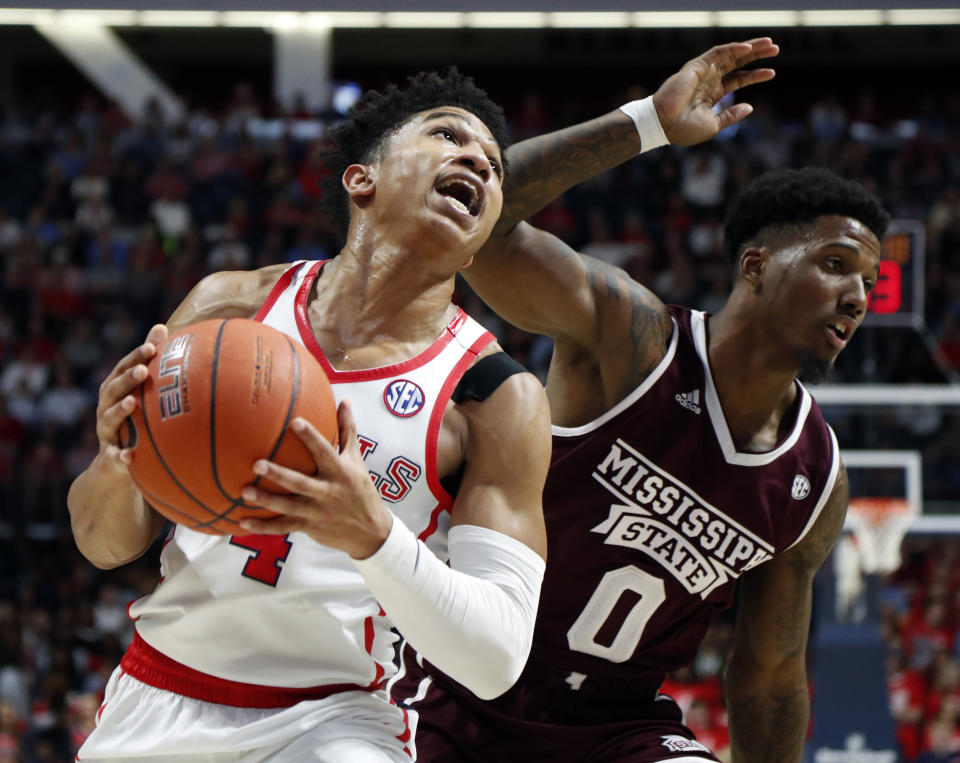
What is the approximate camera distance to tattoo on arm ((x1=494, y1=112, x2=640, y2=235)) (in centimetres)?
343

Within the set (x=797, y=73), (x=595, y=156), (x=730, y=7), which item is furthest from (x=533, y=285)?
(x=797, y=73)

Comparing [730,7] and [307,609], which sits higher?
[730,7]

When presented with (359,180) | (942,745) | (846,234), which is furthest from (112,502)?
(942,745)

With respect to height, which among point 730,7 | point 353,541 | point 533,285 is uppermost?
point 730,7

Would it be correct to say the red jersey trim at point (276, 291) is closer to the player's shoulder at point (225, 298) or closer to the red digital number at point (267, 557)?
the player's shoulder at point (225, 298)

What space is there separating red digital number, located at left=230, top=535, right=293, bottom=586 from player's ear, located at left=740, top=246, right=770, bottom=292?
5.80ft

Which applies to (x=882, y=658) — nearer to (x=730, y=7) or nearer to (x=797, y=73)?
(x=730, y=7)

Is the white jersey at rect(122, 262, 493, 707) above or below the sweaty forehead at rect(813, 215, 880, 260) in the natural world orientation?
below

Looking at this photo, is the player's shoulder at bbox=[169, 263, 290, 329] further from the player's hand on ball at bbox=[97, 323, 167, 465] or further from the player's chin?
the player's chin

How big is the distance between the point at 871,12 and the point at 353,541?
43.4ft

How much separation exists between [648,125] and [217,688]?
193 cm

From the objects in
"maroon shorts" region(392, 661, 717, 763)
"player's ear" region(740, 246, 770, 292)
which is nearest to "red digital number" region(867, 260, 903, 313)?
"player's ear" region(740, 246, 770, 292)

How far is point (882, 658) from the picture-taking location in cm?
704

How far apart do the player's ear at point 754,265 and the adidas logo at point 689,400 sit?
39 centimetres
